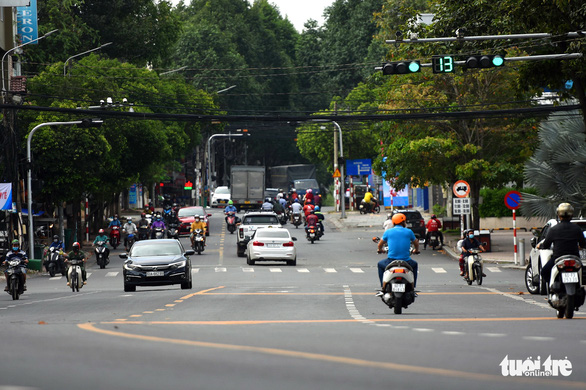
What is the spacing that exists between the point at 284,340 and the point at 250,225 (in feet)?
109

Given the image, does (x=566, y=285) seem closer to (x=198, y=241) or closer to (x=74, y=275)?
(x=74, y=275)

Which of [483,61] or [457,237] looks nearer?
[483,61]

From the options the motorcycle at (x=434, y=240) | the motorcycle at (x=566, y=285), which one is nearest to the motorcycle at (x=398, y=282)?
the motorcycle at (x=566, y=285)

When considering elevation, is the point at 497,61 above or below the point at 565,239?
above

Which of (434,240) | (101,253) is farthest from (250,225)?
(434,240)

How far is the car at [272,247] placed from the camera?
40062mm

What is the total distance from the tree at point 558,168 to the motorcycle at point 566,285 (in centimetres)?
1980

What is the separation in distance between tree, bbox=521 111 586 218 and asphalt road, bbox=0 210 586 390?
950 centimetres

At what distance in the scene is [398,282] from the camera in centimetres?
1722

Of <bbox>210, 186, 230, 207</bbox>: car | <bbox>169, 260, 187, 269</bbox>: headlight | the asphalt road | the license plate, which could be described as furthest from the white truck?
the license plate

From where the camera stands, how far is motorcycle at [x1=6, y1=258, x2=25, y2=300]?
2605 centimetres

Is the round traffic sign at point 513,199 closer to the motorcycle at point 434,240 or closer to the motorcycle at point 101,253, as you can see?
the motorcycle at point 434,240

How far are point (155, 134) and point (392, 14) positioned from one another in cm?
2149

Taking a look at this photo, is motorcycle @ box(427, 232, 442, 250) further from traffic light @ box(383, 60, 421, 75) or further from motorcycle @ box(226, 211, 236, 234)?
traffic light @ box(383, 60, 421, 75)
